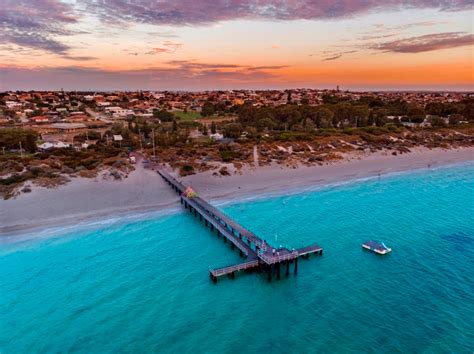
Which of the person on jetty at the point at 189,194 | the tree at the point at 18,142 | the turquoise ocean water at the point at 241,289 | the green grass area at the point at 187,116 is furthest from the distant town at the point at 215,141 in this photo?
the turquoise ocean water at the point at 241,289

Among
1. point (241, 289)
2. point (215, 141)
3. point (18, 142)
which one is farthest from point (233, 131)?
point (241, 289)

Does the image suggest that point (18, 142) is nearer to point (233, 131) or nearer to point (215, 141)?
point (215, 141)

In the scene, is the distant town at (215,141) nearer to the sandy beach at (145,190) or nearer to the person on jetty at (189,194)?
the sandy beach at (145,190)

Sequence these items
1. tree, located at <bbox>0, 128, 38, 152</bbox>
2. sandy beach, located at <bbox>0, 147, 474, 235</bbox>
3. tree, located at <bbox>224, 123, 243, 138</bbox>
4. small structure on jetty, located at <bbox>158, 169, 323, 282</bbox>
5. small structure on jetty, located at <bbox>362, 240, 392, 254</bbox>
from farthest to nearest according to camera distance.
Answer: tree, located at <bbox>224, 123, 243, 138</bbox> < tree, located at <bbox>0, 128, 38, 152</bbox> < sandy beach, located at <bbox>0, 147, 474, 235</bbox> < small structure on jetty, located at <bbox>362, 240, 392, 254</bbox> < small structure on jetty, located at <bbox>158, 169, 323, 282</bbox>

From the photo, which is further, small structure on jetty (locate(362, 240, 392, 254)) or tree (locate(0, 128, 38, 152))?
tree (locate(0, 128, 38, 152))

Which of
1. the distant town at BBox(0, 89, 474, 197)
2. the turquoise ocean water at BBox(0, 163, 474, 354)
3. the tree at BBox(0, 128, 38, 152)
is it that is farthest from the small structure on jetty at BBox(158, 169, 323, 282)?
the tree at BBox(0, 128, 38, 152)

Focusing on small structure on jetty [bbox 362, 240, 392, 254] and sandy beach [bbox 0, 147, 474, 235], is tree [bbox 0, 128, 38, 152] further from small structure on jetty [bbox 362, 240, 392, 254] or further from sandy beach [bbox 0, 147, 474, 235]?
small structure on jetty [bbox 362, 240, 392, 254]

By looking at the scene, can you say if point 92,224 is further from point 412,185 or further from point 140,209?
point 412,185
